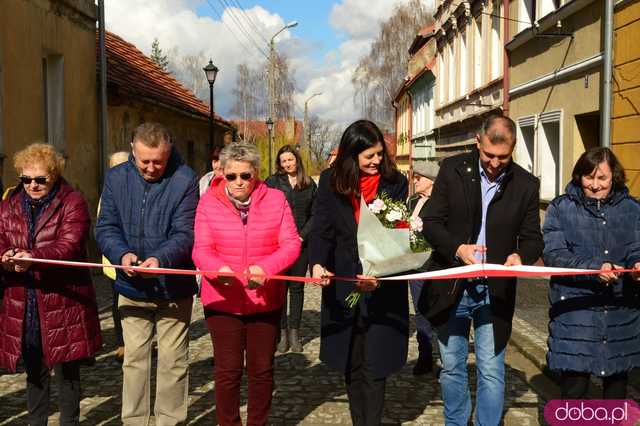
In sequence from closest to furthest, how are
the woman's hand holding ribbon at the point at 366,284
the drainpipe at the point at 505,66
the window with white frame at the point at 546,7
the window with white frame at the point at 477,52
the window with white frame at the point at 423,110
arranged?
the woman's hand holding ribbon at the point at 366,284, the window with white frame at the point at 546,7, the drainpipe at the point at 505,66, the window with white frame at the point at 477,52, the window with white frame at the point at 423,110

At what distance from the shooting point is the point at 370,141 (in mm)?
4449

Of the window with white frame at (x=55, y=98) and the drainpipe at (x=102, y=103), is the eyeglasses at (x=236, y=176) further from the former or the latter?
the drainpipe at (x=102, y=103)

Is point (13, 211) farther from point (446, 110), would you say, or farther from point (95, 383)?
point (446, 110)

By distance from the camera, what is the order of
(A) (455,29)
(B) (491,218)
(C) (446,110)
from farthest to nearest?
(C) (446,110) → (A) (455,29) → (B) (491,218)

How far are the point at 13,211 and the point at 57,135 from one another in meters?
9.49

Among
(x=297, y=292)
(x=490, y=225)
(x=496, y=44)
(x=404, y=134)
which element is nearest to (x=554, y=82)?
(x=496, y=44)

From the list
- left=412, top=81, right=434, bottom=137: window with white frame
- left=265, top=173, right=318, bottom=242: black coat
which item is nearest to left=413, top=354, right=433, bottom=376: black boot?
left=265, top=173, right=318, bottom=242: black coat

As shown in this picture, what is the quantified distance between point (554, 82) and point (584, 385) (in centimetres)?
998

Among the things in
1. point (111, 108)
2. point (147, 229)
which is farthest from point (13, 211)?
point (111, 108)

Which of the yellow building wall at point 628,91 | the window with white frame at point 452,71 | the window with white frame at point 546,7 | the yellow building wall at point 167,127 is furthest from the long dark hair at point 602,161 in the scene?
the window with white frame at point 452,71

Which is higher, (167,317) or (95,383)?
(167,317)

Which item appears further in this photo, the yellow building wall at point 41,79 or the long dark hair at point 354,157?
the yellow building wall at point 41,79

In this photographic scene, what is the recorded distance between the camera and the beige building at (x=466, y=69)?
18.7 meters

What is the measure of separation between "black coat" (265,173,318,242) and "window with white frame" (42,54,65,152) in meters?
7.22
